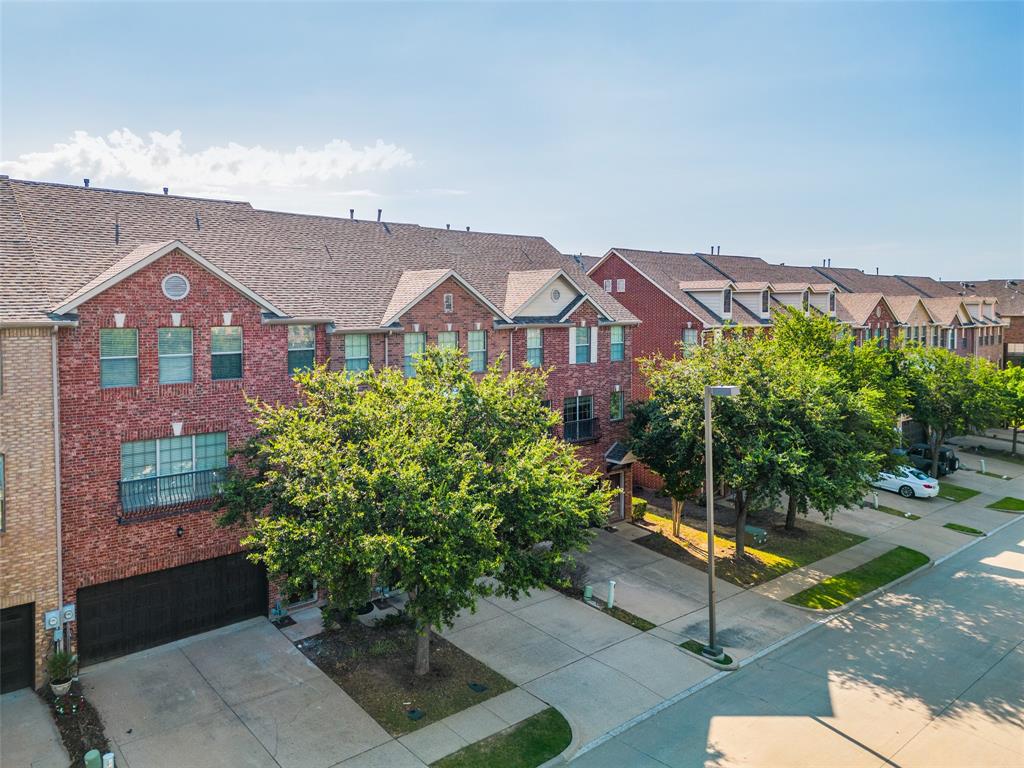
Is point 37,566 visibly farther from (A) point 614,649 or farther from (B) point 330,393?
(A) point 614,649

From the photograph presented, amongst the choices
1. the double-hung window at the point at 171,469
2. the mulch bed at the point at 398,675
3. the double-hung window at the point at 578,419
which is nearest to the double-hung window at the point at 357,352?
the double-hung window at the point at 171,469

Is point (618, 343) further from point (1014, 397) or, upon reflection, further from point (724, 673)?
point (1014, 397)

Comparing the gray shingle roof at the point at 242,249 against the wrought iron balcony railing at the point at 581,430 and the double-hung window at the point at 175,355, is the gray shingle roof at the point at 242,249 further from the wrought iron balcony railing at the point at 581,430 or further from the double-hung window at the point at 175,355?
the wrought iron balcony railing at the point at 581,430

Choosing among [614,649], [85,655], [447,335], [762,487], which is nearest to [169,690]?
[85,655]

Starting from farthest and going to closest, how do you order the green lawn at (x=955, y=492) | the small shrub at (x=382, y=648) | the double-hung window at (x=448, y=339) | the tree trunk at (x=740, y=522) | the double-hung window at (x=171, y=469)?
the green lawn at (x=955, y=492), the tree trunk at (x=740, y=522), the double-hung window at (x=448, y=339), the small shrub at (x=382, y=648), the double-hung window at (x=171, y=469)

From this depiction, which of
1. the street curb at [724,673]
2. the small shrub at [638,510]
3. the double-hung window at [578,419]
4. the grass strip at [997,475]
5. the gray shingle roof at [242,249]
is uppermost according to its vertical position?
the gray shingle roof at [242,249]

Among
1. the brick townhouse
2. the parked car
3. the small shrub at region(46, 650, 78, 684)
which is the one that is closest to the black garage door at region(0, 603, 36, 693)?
the brick townhouse
